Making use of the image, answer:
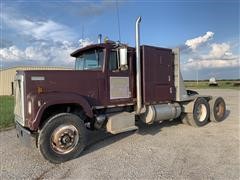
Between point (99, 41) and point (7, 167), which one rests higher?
point (99, 41)

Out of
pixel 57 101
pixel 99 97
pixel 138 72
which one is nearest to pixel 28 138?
pixel 57 101

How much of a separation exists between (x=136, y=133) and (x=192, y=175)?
371 centimetres

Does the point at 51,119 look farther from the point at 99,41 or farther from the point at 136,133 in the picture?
the point at 136,133

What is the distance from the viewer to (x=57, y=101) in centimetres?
600

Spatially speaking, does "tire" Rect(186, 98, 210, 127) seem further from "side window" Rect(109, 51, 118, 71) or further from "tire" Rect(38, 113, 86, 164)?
"tire" Rect(38, 113, 86, 164)

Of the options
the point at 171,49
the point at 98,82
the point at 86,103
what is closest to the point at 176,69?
the point at 171,49

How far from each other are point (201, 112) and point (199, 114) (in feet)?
0.61

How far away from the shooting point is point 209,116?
10.6 meters

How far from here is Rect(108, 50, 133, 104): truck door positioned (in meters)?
7.30

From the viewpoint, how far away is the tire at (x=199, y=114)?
381 inches

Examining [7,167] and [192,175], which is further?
[7,167]

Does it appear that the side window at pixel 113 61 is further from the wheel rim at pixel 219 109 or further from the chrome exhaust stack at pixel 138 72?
the wheel rim at pixel 219 109

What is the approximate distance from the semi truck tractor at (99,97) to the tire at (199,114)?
1.4 inches

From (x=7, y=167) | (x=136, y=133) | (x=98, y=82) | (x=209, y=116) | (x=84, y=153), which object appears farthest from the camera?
(x=209, y=116)
